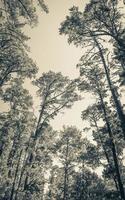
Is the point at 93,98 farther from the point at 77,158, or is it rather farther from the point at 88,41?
the point at 77,158

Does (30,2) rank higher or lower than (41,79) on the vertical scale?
lower

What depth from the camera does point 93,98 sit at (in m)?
19.9

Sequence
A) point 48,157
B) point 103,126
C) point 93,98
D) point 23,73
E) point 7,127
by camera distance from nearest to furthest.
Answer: point 23,73, point 7,127, point 93,98, point 103,126, point 48,157

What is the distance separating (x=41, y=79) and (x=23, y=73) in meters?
4.61

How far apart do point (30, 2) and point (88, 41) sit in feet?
19.6

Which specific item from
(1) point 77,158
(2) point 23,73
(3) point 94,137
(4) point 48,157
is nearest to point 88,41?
(2) point 23,73

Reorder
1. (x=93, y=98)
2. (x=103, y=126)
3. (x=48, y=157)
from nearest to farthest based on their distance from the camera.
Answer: (x=93, y=98) → (x=103, y=126) → (x=48, y=157)

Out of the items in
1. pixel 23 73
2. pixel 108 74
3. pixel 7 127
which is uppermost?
pixel 108 74

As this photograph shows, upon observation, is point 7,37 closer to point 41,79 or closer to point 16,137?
point 41,79

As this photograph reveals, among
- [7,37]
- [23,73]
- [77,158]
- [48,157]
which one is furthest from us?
[77,158]

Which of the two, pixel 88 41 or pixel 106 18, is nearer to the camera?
pixel 106 18

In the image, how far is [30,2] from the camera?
10.8m

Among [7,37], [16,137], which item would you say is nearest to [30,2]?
[7,37]

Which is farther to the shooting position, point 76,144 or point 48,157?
point 76,144
